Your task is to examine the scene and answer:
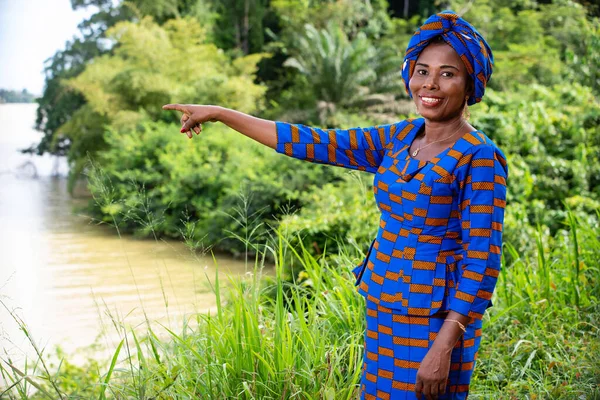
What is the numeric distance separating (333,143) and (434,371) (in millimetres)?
653

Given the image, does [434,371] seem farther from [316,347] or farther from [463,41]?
[316,347]

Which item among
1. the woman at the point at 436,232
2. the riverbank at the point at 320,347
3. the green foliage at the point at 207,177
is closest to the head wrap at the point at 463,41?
the woman at the point at 436,232

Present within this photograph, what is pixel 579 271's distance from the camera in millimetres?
3502

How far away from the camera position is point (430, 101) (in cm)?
163

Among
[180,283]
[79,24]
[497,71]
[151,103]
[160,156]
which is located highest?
[79,24]

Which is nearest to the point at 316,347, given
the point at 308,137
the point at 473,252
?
the point at 308,137

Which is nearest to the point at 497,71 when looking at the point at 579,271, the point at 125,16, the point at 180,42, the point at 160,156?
the point at 180,42

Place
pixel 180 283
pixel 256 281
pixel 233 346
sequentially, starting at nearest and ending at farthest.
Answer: pixel 233 346 → pixel 256 281 → pixel 180 283

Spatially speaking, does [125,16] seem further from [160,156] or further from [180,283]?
[180,283]

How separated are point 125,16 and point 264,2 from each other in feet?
14.1

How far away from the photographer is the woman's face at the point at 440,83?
161 cm

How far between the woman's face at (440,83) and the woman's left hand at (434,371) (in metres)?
0.56

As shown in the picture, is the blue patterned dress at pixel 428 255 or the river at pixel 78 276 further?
the river at pixel 78 276

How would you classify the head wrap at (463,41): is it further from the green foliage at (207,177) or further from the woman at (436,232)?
the green foliage at (207,177)
